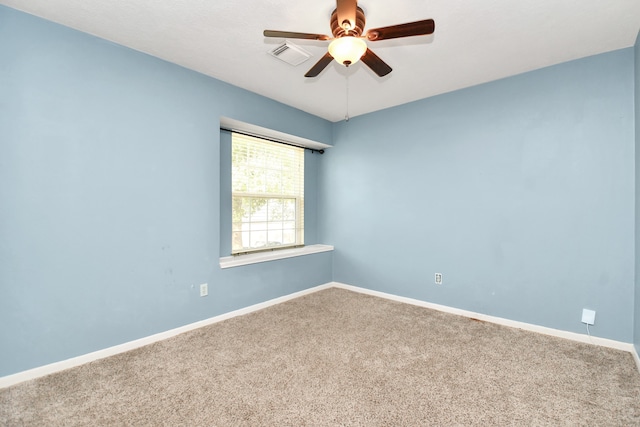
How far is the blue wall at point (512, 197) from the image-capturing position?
249 centimetres

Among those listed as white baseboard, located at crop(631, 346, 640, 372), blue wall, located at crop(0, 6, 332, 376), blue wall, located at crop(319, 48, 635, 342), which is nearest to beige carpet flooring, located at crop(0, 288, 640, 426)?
white baseboard, located at crop(631, 346, 640, 372)

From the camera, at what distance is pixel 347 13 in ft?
5.22

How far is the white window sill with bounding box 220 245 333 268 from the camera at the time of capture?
3234 mm

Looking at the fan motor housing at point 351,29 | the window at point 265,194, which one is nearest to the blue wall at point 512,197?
the window at point 265,194

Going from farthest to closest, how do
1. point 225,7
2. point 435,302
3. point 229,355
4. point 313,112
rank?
point 313,112 < point 435,302 < point 229,355 < point 225,7

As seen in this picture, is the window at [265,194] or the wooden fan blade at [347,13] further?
the window at [265,194]

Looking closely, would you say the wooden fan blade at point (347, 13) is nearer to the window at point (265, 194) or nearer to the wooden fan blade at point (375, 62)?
the wooden fan blade at point (375, 62)

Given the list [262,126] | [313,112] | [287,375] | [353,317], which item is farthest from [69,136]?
[353,317]

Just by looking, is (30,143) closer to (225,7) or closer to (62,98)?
(62,98)

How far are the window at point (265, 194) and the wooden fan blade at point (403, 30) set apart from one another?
2.28 meters

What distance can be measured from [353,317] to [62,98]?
3.25 metres

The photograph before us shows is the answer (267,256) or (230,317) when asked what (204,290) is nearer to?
(230,317)

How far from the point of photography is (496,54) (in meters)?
2.54

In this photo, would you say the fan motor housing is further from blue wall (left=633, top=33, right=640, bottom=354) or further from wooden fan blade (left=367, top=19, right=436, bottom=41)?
blue wall (left=633, top=33, right=640, bottom=354)
